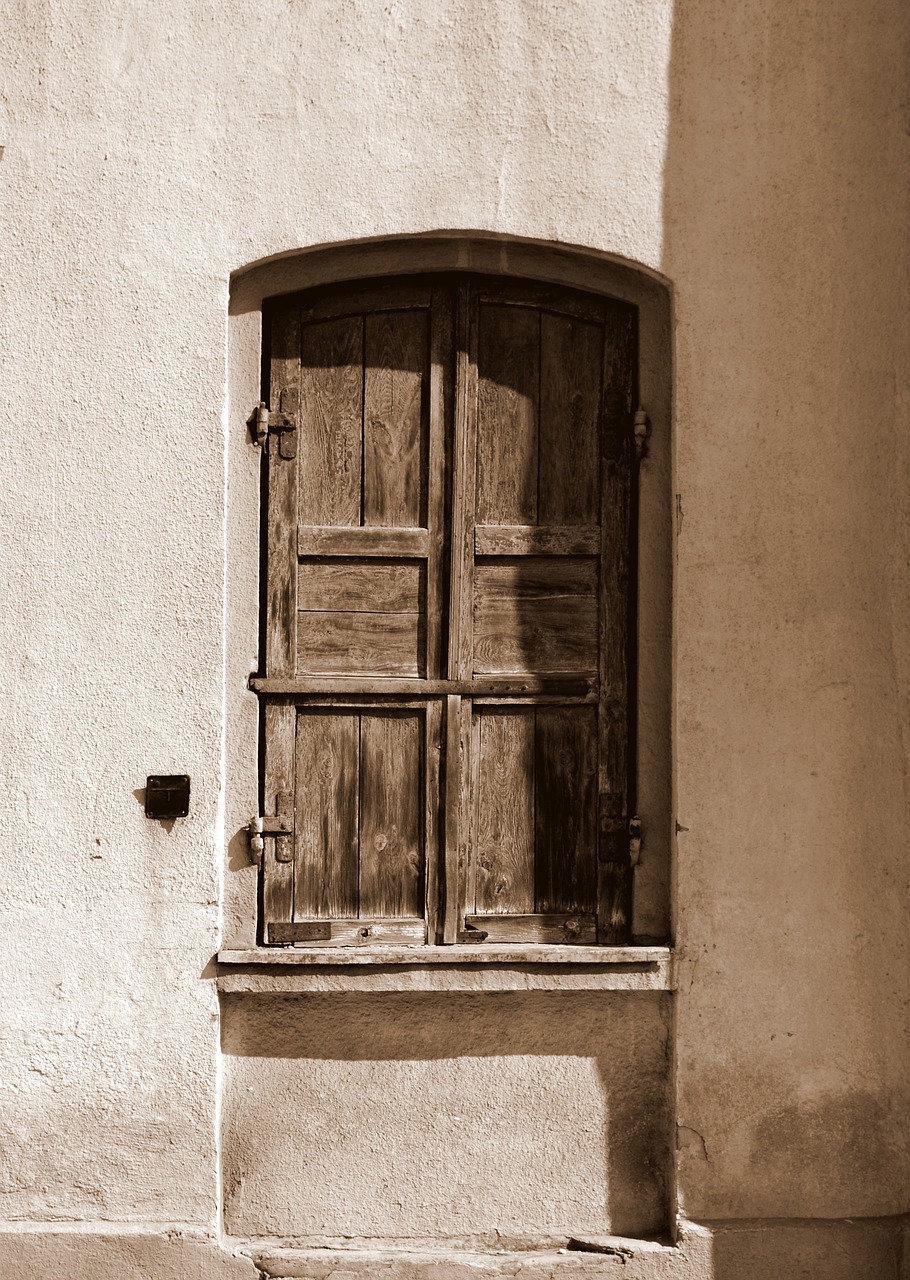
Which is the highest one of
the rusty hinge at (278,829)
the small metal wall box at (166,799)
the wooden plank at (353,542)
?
the wooden plank at (353,542)

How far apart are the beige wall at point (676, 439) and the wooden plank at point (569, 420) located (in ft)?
0.94

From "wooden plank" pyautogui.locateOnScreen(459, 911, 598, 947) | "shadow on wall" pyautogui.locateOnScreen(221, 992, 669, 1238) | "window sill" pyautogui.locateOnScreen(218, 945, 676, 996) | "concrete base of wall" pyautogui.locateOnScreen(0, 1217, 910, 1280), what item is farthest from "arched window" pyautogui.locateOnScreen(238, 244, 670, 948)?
"concrete base of wall" pyautogui.locateOnScreen(0, 1217, 910, 1280)

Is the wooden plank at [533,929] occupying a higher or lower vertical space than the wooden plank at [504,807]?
lower

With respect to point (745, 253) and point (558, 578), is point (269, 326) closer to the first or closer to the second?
point (558, 578)

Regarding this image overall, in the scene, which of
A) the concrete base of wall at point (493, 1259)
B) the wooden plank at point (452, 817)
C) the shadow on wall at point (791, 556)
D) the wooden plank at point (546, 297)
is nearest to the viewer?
the concrete base of wall at point (493, 1259)

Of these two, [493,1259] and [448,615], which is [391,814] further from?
[493,1259]

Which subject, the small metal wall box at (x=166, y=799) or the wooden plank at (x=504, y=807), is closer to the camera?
the small metal wall box at (x=166, y=799)

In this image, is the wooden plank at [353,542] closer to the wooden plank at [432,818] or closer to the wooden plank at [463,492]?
the wooden plank at [463,492]

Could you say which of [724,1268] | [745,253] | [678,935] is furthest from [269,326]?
[724,1268]

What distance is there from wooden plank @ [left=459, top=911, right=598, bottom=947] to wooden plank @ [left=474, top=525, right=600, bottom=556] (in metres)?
1.12

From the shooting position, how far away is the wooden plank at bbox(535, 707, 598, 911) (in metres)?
3.51

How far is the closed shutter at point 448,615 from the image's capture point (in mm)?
3486

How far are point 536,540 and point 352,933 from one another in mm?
1332

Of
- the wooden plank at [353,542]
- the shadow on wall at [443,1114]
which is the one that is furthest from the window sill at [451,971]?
the wooden plank at [353,542]
